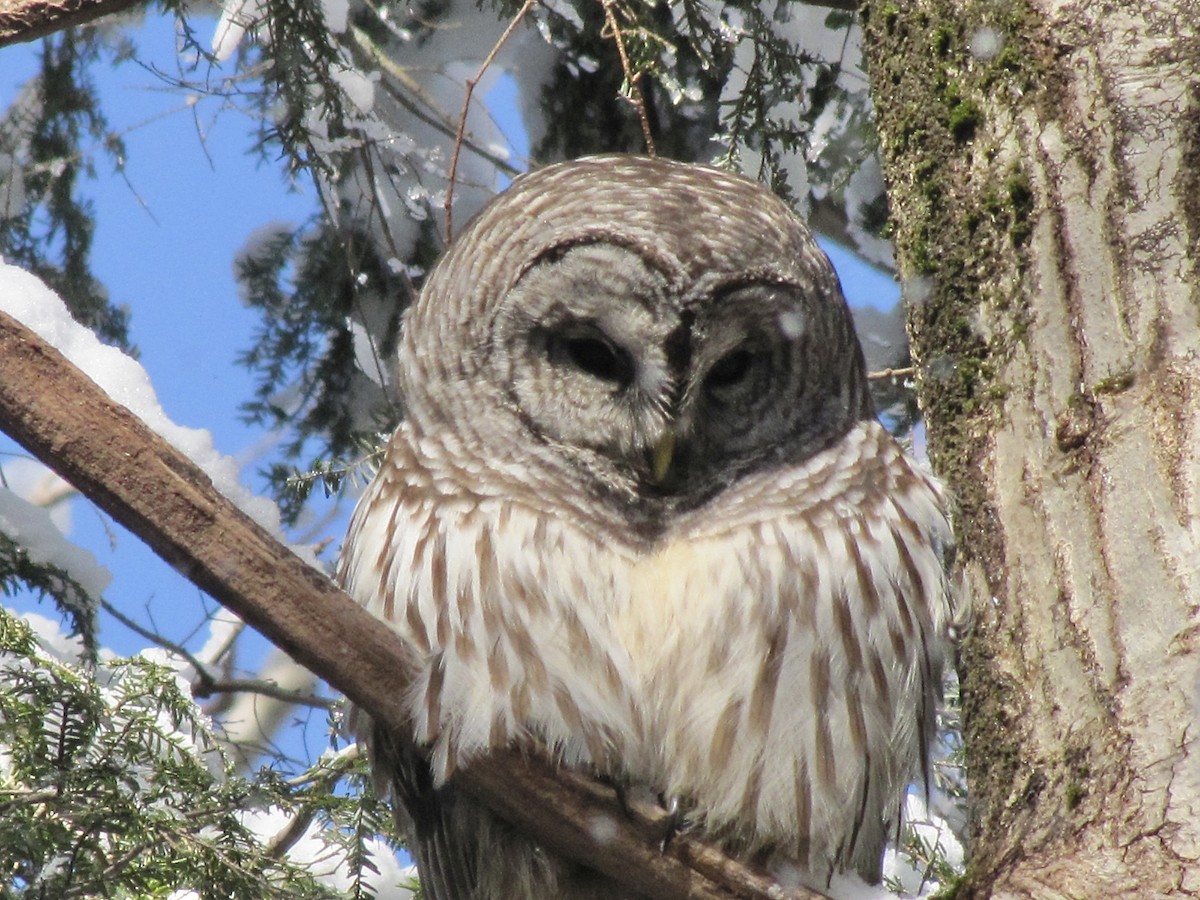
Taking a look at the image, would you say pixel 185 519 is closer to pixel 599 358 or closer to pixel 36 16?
pixel 599 358

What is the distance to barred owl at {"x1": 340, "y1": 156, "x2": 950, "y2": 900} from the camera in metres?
3.00

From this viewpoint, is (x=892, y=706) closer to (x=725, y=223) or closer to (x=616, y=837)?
(x=616, y=837)

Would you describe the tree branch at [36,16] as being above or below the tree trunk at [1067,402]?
above

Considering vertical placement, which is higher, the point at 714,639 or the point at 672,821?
the point at 714,639

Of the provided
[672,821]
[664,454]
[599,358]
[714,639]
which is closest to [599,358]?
[599,358]

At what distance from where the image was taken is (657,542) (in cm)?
316

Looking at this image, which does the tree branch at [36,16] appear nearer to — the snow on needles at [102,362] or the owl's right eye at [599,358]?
the snow on needles at [102,362]

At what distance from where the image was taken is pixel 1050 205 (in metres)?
2.57

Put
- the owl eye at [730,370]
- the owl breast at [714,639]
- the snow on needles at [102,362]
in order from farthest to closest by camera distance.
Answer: the owl eye at [730,370]
the snow on needles at [102,362]
the owl breast at [714,639]

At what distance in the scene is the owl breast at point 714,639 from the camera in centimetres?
298

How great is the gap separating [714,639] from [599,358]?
0.68m

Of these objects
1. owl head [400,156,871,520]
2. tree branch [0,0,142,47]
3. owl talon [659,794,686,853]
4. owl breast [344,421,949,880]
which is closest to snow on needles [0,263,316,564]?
owl breast [344,421,949,880]

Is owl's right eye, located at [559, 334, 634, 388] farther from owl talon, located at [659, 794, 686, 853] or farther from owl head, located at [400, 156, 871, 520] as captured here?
owl talon, located at [659, 794, 686, 853]

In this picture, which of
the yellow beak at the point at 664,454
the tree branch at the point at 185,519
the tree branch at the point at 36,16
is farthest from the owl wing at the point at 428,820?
the tree branch at the point at 36,16
